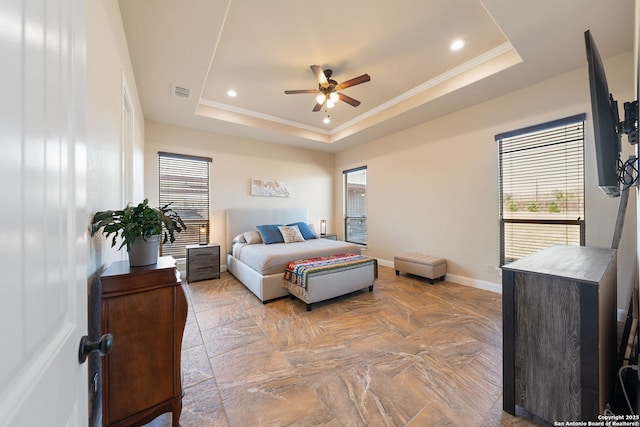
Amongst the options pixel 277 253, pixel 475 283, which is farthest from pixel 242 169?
pixel 475 283

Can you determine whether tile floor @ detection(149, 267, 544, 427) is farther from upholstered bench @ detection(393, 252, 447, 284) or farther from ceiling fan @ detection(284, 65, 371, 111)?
ceiling fan @ detection(284, 65, 371, 111)

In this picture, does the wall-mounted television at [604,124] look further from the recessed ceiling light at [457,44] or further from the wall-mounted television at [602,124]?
the recessed ceiling light at [457,44]

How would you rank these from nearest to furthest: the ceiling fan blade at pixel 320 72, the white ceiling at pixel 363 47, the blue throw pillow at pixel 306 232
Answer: the white ceiling at pixel 363 47 → the ceiling fan blade at pixel 320 72 → the blue throw pillow at pixel 306 232

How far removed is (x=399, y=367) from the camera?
1956 millimetres

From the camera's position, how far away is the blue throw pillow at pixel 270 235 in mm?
4487

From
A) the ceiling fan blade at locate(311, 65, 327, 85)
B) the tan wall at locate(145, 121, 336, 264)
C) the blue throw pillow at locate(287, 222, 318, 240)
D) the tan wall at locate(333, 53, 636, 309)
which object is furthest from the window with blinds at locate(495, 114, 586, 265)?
the tan wall at locate(145, 121, 336, 264)

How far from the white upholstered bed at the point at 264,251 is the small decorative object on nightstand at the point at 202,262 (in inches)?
12.6

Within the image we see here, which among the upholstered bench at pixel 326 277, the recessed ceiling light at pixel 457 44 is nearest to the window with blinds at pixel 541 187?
the recessed ceiling light at pixel 457 44

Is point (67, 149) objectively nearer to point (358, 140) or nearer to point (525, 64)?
point (525, 64)

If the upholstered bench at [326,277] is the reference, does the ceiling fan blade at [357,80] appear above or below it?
above

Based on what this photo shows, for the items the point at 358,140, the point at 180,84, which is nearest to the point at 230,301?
the point at 180,84

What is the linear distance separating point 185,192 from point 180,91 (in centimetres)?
192

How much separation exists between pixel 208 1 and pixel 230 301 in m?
3.20

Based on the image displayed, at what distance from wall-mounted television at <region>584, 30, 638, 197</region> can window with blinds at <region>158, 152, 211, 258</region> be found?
498 cm
